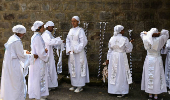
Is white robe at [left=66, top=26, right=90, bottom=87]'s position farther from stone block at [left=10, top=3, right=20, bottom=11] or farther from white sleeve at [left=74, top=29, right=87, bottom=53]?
stone block at [left=10, top=3, right=20, bottom=11]

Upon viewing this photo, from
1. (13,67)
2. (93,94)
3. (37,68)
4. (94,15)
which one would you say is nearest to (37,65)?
(37,68)

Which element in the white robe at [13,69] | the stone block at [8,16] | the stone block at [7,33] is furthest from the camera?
the stone block at [7,33]

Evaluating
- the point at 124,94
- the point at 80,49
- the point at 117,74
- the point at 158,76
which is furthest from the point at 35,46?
the point at 158,76

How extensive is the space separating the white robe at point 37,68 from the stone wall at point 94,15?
2.70 m

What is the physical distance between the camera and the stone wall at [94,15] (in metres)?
7.52

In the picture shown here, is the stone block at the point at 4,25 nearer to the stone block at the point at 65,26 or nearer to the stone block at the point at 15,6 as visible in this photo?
the stone block at the point at 15,6

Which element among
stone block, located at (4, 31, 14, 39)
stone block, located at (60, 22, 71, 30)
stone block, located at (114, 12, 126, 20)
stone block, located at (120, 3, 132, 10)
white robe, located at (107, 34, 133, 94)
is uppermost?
stone block, located at (120, 3, 132, 10)

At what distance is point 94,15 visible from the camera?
7711 mm

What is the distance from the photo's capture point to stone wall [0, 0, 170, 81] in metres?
7.52

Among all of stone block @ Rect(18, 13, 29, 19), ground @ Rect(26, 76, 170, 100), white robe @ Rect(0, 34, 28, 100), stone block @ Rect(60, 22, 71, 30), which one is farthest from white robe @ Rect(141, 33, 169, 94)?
stone block @ Rect(18, 13, 29, 19)

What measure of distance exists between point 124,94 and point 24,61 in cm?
306

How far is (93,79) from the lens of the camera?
7.42m

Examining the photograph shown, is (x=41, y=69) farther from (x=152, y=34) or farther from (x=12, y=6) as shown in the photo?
(x=12, y=6)

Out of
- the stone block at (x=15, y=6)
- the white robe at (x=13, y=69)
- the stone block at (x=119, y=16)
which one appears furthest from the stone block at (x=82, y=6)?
the white robe at (x=13, y=69)
